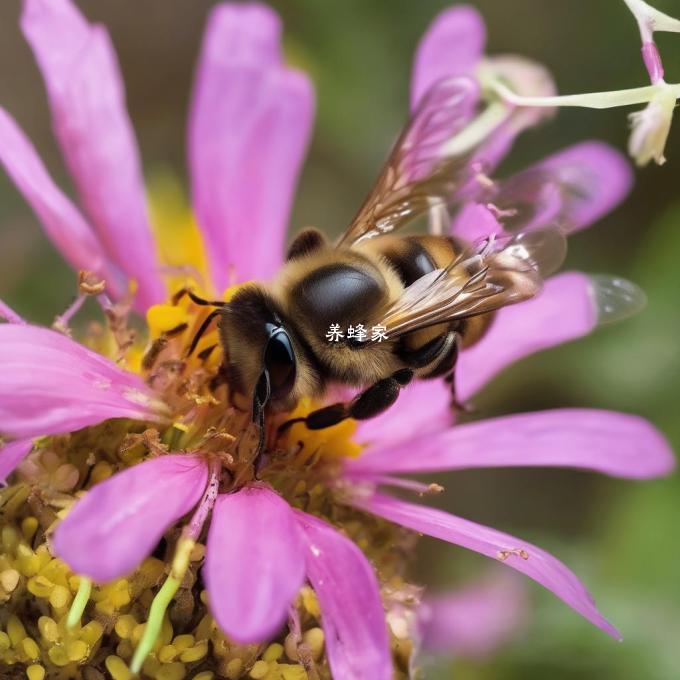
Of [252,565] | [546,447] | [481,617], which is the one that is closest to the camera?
[252,565]

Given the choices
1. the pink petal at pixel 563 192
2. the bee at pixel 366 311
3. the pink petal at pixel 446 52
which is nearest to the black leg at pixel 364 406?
the bee at pixel 366 311

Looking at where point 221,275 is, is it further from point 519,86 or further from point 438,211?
point 519,86

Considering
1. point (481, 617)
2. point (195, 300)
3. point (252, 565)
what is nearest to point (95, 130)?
point (195, 300)

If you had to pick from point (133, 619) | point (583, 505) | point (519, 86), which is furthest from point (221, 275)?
point (583, 505)

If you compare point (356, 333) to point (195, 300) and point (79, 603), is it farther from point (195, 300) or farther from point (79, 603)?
point (79, 603)

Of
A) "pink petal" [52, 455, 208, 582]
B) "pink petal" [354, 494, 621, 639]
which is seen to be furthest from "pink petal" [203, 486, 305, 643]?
"pink petal" [354, 494, 621, 639]

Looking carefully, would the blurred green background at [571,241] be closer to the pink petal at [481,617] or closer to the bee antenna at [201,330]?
the pink petal at [481,617]

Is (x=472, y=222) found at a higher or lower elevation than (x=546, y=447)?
higher

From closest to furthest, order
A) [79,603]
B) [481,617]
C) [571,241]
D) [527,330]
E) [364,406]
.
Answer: [79,603]
[364,406]
[527,330]
[481,617]
[571,241]
